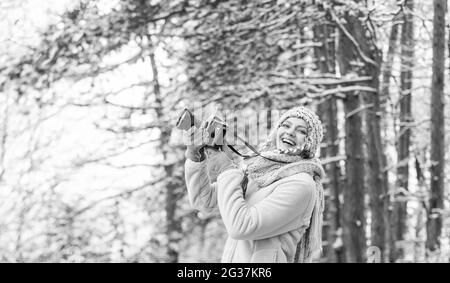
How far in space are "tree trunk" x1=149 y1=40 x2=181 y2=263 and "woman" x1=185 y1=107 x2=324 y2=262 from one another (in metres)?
7.34

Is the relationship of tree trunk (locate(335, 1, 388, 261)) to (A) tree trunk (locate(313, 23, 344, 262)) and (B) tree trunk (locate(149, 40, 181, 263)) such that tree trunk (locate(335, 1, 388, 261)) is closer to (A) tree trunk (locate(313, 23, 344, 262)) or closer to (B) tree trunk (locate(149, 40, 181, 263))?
(A) tree trunk (locate(313, 23, 344, 262))

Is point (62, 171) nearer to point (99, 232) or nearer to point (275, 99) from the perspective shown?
point (99, 232)

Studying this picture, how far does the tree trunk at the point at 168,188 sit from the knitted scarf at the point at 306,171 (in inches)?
290

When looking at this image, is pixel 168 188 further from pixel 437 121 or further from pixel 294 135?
pixel 294 135

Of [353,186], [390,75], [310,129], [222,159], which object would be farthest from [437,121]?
[222,159]

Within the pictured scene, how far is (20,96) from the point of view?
981 cm

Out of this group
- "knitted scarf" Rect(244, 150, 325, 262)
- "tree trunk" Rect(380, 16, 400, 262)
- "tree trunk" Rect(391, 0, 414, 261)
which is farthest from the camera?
"tree trunk" Rect(391, 0, 414, 261)

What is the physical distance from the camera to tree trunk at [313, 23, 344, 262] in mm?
9703

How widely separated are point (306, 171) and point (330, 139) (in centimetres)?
744

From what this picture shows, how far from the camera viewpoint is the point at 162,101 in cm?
1037

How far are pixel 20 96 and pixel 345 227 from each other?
13.6 ft

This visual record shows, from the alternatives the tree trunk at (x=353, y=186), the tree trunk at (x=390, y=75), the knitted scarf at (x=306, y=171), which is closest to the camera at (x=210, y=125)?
the knitted scarf at (x=306, y=171)

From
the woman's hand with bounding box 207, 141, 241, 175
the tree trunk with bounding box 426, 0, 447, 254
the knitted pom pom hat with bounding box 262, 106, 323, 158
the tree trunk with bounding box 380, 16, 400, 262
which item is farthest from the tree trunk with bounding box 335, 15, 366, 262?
the woman's hand with bounding box 207, 141, 241, 175

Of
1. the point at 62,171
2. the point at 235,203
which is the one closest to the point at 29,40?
the point at 62,171
